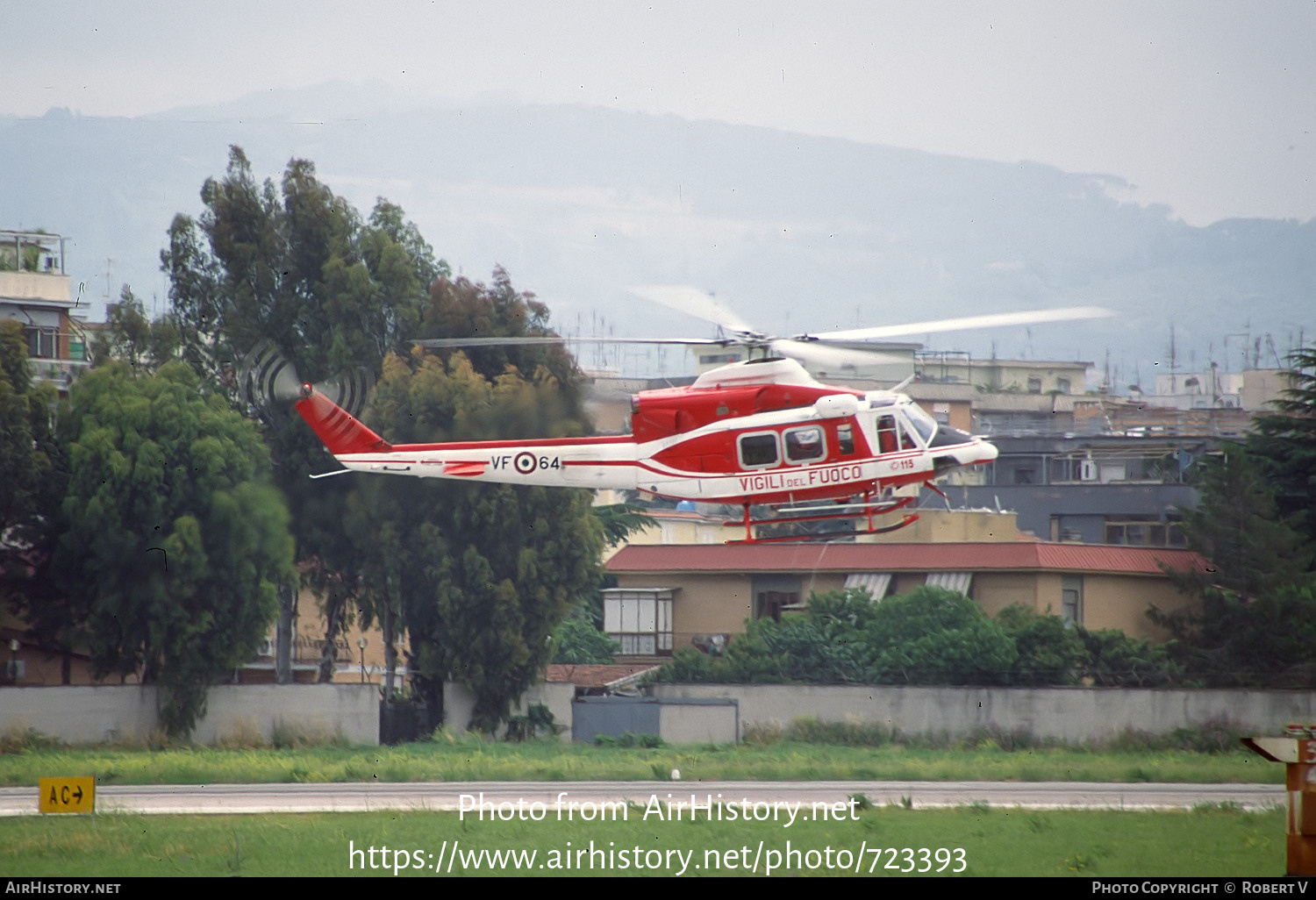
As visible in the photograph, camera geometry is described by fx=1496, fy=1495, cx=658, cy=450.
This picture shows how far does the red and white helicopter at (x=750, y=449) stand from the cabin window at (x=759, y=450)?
1 centimetres

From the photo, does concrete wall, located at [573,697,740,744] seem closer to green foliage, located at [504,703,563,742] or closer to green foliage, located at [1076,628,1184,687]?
green foliage, located at [504,703,563,742]

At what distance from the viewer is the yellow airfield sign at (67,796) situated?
20891 mm

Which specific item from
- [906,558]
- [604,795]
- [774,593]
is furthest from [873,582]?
[604,795]

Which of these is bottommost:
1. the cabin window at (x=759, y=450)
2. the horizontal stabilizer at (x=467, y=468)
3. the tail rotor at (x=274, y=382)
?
the horizontal stabilizer at (x=467, y=468)

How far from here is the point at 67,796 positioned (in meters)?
21.3

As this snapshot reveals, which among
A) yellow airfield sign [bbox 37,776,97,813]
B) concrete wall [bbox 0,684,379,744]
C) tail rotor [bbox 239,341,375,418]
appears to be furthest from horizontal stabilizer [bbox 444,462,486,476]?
tail rotor [bbox 239,341,375,418]

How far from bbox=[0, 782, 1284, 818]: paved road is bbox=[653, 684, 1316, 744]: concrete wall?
987 centimetres

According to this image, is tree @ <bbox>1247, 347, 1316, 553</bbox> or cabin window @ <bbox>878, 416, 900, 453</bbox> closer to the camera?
cabin window @ <bbox>878, 416, 900, 453</bbox>

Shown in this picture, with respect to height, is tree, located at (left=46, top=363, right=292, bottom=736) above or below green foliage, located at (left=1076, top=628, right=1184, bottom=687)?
above

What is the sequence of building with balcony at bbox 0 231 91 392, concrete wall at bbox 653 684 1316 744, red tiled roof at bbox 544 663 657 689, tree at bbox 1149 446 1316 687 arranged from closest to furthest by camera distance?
1. concrete wall at bbox 653 684 1316 744
2. tree at bbox 1149 446 1316 687
3. red tiled roof at bbox 544 663 657 689
4. building with balcony at bbox 0 231 91 392

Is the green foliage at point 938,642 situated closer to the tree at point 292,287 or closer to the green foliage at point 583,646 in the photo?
the green foliage at point 583,646

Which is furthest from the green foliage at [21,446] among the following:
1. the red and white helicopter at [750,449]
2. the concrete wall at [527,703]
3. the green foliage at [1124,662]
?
the green foliage at [1124,662]

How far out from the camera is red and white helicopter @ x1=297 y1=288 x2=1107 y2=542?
79.9 ft
